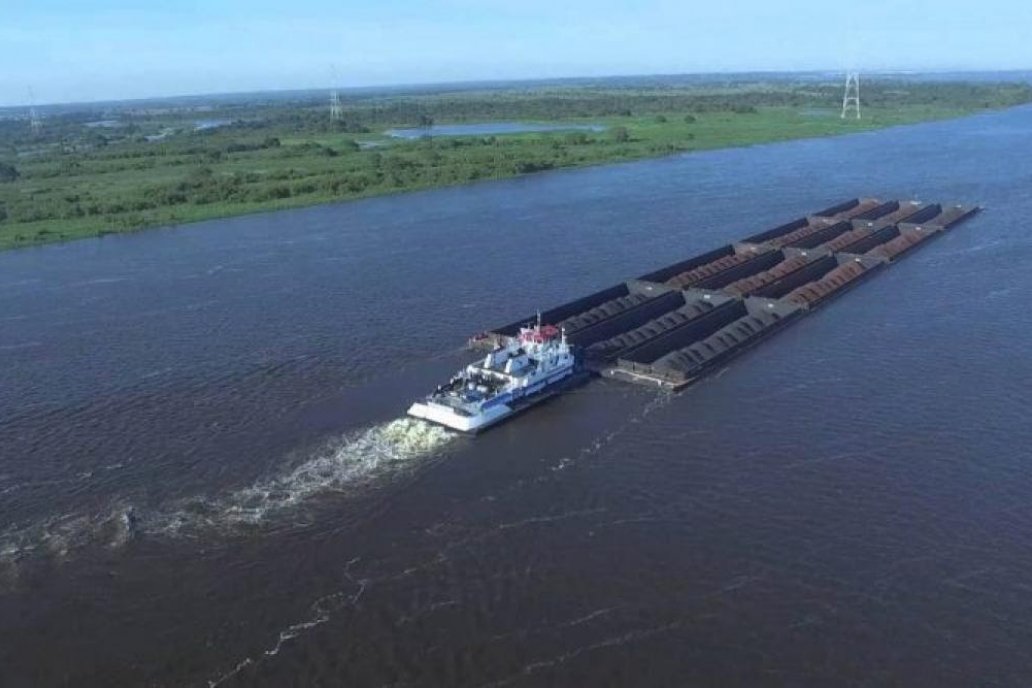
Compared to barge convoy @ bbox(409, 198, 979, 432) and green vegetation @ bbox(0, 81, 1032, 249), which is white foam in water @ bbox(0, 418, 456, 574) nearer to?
barge convoy @ bbox(409, 198, 979, 432)

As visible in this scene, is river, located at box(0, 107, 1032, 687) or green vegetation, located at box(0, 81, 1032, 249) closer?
river, located at box(0, 107, 1032, 687)

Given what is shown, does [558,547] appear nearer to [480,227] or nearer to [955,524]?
[955,524]

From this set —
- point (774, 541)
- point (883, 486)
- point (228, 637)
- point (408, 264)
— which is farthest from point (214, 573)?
point (408, 264)

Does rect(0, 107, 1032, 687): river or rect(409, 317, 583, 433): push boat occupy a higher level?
rect(409, 317, 583, 433): push boat

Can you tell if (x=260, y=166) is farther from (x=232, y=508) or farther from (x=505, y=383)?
(x=232, y=508)

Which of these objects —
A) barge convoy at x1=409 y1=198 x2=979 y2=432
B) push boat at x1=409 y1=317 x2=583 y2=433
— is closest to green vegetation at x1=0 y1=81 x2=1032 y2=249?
barge convoy at x1=409 y1=198 x2=979 y2=432
